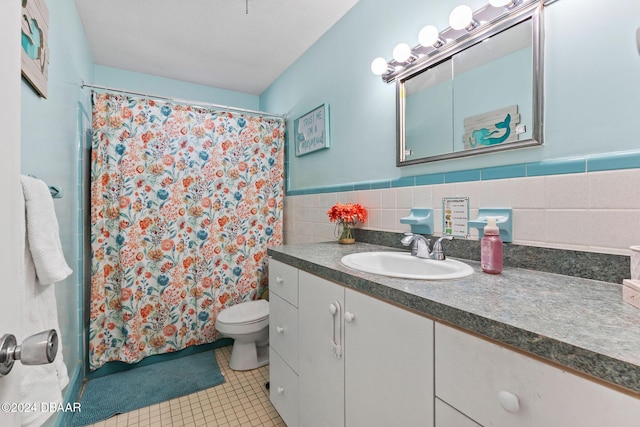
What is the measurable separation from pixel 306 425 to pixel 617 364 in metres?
1.18

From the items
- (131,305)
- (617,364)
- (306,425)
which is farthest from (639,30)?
(131,305)

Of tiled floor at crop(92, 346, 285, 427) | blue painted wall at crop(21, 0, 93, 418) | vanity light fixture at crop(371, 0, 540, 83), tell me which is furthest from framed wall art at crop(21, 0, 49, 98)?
tiled floor at crop(92, 346, 285, 427)

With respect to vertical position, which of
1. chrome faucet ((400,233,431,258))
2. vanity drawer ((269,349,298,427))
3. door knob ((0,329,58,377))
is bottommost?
vanity drawer ((269,349,298,427))

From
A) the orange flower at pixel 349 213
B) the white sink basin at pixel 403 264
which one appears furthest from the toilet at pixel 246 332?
the white sink basin at pixel 403 264

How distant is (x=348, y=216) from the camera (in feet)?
5.36

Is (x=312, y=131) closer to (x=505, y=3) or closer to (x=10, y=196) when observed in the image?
(x=505, y=3)

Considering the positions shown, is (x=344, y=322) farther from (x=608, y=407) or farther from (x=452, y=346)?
(x=608, y=407)

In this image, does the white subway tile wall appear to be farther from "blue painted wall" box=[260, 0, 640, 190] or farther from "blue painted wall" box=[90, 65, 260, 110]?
"blue painted wall" box=[90, 65, 260, 110]

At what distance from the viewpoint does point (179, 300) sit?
2.11 meters

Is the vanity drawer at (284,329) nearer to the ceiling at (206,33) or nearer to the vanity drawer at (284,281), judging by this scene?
the vanity drawer at (284,281)

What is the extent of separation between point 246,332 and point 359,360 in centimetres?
120

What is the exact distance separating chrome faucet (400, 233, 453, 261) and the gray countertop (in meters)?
0.19

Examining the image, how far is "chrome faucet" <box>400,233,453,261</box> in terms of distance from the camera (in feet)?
3.83

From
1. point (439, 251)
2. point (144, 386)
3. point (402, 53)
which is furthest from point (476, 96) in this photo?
point (144, 386)
